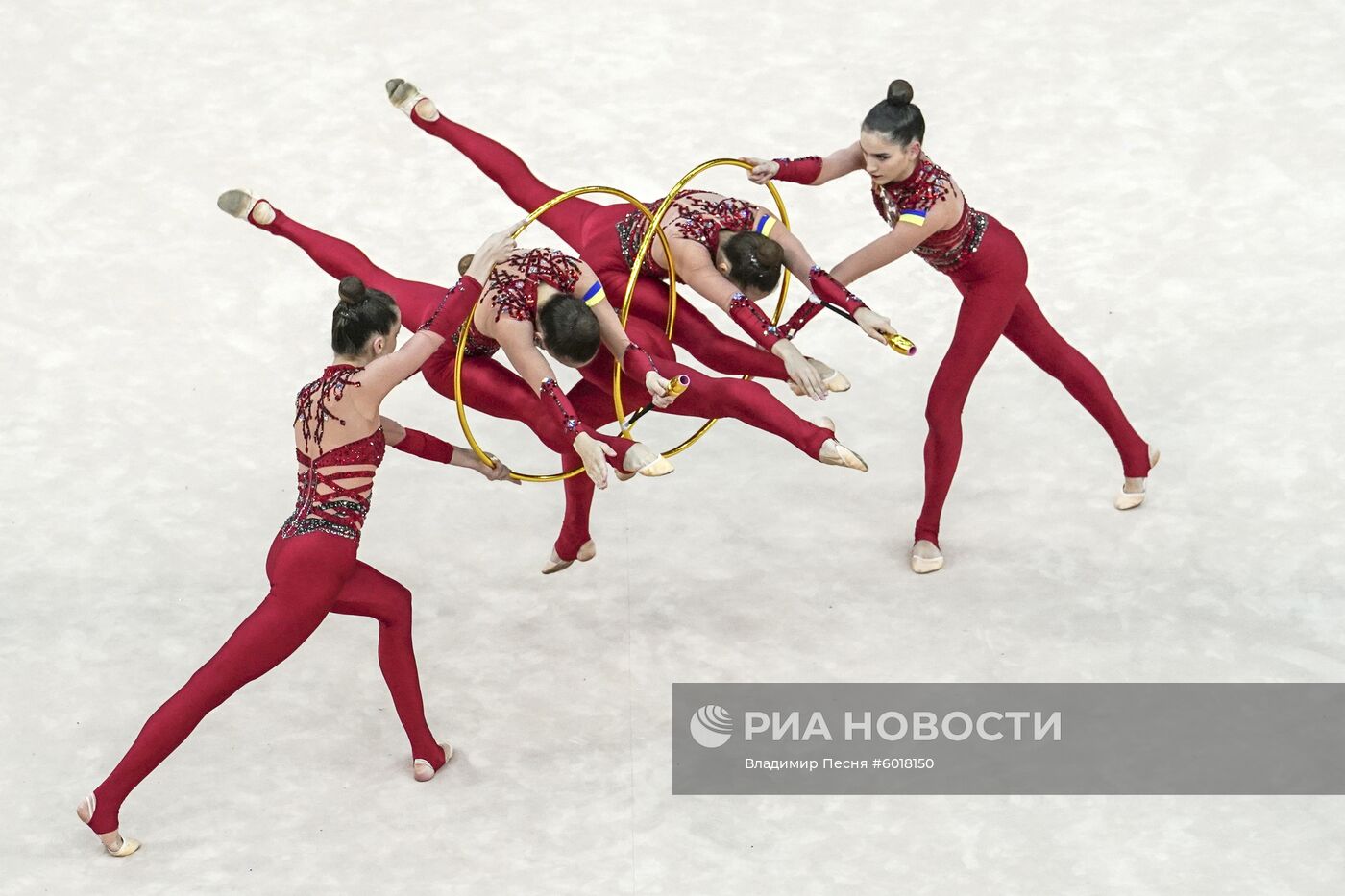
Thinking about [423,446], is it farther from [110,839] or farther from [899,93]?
[899,93]

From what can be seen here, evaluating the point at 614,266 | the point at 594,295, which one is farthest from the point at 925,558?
the point at 594,295

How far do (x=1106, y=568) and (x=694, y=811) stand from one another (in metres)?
2.21

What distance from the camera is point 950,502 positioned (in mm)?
8156

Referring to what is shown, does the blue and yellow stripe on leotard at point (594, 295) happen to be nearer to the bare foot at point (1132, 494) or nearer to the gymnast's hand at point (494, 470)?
the gymnast's hand at point (494, 470)

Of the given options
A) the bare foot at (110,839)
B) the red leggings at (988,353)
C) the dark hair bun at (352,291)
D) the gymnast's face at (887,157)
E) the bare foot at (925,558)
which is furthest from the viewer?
the bare foot at (925,558)

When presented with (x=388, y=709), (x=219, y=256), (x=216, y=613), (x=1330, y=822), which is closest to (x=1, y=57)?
(x=219, y=256)

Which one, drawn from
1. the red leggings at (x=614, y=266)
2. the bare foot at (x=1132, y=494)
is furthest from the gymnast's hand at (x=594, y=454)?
the bare foot at (x=1132, y=494)

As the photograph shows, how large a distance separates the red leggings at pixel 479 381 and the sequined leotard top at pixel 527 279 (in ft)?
0.97

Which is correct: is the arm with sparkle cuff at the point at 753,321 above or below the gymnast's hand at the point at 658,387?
above

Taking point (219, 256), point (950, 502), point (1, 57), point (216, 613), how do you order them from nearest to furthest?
1. point (216, 613)
2. point (950, 502)
3. point (219, 256)
4. point (1, 57)

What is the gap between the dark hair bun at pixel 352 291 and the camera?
5.95 m

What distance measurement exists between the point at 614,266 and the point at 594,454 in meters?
1.00

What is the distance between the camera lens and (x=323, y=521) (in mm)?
6180

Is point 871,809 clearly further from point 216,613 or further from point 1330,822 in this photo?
point 216,613
